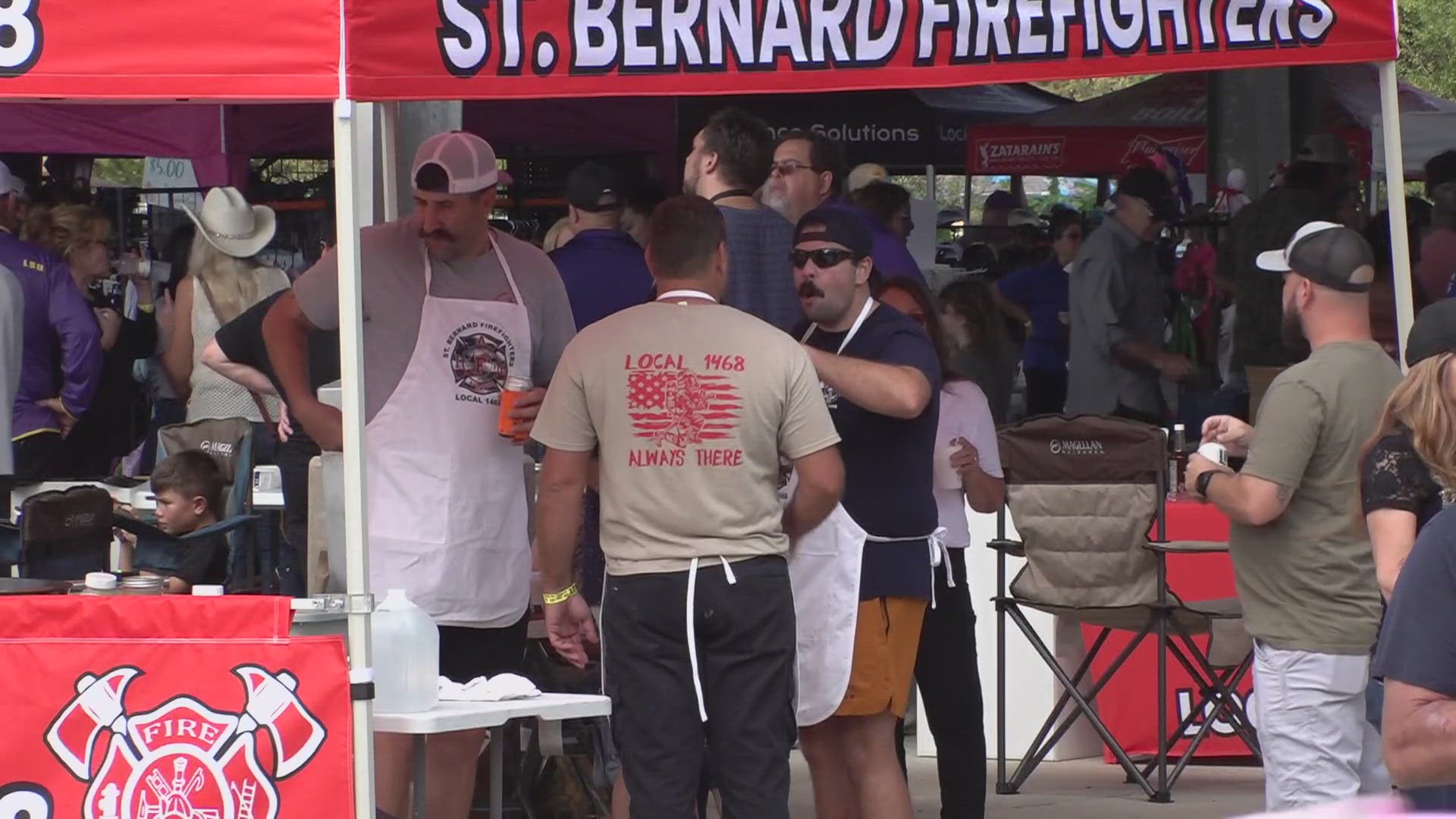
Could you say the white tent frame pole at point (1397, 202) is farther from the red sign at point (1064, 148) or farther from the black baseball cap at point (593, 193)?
the red sign at point (1064, 148)

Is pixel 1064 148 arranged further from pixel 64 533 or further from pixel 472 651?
pixel 472 651

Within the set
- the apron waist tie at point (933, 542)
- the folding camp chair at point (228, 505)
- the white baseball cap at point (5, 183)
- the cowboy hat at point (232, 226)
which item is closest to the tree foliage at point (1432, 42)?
the cowboy hat at point (232, 226)

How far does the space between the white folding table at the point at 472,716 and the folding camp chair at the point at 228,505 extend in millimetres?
2864

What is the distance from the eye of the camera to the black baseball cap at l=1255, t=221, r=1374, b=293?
4.60 meters

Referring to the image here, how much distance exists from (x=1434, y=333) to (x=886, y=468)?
171 centimetres

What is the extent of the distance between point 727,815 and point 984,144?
987cm

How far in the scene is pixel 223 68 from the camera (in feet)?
13.7

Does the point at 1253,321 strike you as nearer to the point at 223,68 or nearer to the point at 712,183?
the point at 712,183

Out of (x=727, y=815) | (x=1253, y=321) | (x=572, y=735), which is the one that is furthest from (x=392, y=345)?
(x=1253, y=321)

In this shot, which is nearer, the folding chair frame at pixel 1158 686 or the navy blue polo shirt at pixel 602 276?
the navy blue polo shirt at pixel 602 276

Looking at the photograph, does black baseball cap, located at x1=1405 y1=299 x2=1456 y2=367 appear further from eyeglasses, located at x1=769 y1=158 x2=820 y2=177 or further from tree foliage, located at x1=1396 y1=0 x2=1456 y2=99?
tree foliage, located at x1=1396 y1=0 x2=1456 y2=99

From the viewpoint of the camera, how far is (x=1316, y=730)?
4.70 m

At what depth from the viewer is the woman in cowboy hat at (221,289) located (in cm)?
820

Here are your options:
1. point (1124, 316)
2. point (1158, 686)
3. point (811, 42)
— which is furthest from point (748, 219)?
point (1124, 316)
